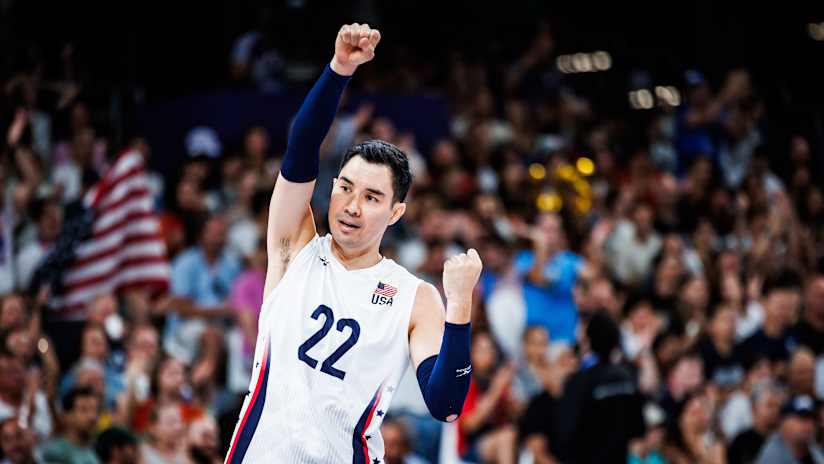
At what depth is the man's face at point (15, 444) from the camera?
8.16 m

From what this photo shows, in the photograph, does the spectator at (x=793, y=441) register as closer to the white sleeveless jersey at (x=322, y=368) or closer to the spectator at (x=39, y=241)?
the spectator at (x=39, y=241)

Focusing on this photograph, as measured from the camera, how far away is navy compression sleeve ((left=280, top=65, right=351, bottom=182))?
4996 mm

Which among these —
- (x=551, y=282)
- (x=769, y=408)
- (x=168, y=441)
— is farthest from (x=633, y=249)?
(x=168, y=441)

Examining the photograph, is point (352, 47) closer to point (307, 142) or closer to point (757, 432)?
point (307, 142)

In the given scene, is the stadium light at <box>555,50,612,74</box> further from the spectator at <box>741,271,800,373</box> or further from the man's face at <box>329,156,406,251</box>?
the man's face at <box>329,156,406,251</box>

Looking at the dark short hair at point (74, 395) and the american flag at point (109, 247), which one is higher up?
the american flag at point (109, 247)

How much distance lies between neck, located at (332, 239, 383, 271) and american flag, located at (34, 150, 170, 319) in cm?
595

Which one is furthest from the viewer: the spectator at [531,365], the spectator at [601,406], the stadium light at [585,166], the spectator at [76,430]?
the stadium light at [585,166]

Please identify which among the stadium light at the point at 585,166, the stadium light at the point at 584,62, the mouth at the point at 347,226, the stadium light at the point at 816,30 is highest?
the stadium light at the point at 584,62

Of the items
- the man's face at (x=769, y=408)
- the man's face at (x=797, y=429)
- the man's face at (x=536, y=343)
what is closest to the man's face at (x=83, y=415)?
the man's face at (x=536, y=343)

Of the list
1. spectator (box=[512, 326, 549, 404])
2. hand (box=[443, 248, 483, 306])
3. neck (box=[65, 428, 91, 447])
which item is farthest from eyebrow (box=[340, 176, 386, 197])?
spectator (box=[512, 326, 549, 404])

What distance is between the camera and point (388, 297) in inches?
199

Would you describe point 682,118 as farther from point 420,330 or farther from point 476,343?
point 420,330

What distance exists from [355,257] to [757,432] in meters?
6.64
